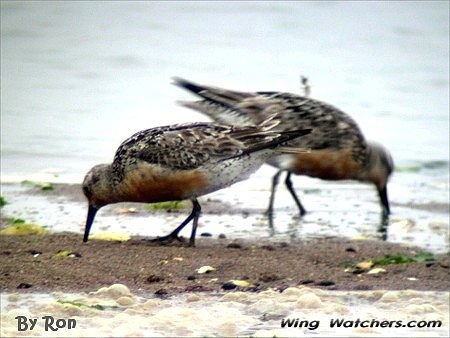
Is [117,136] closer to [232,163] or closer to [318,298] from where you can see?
[232,163]

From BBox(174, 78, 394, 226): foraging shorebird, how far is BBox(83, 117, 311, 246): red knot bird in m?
1.73

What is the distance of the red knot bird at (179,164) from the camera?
34.2 ft

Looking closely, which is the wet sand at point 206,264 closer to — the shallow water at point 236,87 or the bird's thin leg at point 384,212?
the shallow water at point 236,87

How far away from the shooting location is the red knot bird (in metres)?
10.4

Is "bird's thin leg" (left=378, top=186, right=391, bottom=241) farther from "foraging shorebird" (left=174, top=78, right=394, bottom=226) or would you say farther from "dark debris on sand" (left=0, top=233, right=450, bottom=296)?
"dark debris on sand" (left=0, top=233, right=450, bottom=296)

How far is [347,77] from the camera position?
18125 mm

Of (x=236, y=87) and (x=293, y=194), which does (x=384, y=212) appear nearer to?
(x=293, y=194)

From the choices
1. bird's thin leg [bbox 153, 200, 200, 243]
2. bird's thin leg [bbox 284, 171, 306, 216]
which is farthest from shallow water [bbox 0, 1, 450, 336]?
bird's thin leg [bbox 153, 200, 200, 243]

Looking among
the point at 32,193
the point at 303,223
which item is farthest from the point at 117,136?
the point at 303,223

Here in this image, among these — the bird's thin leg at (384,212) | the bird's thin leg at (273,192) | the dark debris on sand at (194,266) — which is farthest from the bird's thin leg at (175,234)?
the bird's thin leg at (384,212)

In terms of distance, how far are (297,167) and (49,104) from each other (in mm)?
4827

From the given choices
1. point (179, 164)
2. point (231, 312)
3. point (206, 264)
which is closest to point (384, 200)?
point (179, 164)

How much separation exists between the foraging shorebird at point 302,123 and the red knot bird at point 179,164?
173 cm

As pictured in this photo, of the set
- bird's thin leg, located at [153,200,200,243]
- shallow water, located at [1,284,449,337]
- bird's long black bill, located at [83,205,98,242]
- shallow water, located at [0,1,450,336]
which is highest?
shallow water, located at [1,284,449,337]
